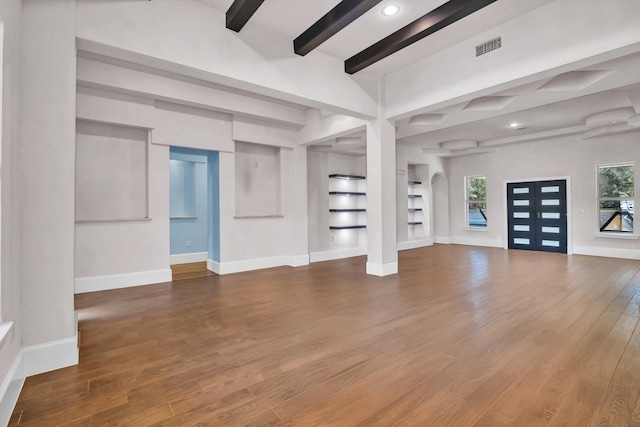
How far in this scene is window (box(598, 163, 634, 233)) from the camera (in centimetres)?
683

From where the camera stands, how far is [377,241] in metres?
5.13

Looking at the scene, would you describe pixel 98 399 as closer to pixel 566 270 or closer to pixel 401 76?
pixel 401 76

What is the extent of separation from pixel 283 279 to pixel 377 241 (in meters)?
1.71

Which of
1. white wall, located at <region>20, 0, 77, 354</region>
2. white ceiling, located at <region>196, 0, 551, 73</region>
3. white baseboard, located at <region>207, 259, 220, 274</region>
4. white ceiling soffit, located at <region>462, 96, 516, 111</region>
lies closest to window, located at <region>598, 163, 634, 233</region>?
white ceiling soffit, located at <region>462, 96, 516, 111</region>

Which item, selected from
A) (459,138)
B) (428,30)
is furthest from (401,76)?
(459,138)

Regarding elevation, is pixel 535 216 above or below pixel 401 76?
below

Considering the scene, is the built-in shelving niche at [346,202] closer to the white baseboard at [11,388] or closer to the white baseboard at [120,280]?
the white baseboard at [120,280]

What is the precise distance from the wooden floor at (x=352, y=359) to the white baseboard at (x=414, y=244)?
4418 mm

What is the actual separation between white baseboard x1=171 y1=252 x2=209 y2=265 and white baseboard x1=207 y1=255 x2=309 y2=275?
114cm

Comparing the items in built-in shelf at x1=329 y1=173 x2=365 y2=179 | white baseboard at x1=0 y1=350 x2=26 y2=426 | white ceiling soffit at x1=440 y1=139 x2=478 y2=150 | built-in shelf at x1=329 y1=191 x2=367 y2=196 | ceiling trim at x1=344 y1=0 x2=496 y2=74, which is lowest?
white baseboard at x1=0 y1=350 x2=26 y2=426

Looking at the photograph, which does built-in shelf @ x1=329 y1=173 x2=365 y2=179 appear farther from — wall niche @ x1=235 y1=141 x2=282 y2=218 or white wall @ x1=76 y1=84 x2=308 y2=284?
wall niche @ x1=235 y1=141 x2=282 y2=218

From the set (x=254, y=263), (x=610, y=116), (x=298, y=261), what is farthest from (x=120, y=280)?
(x=610, y=116)

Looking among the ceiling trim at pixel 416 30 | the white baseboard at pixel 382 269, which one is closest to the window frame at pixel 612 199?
the white baseboard at pixel 382 269

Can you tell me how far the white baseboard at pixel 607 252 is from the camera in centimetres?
670
